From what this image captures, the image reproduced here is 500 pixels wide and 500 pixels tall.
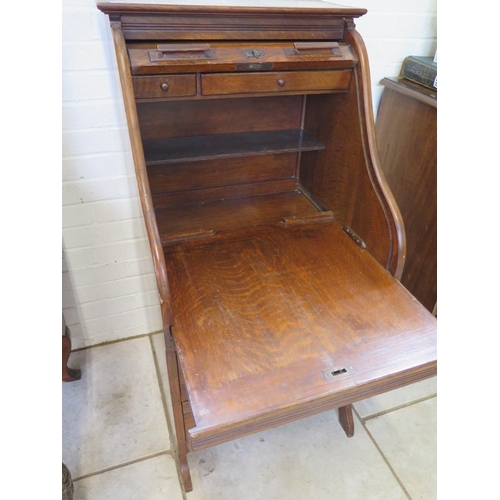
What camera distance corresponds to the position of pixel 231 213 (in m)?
1.39

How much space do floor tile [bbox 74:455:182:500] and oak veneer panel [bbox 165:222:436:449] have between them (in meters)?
0.76

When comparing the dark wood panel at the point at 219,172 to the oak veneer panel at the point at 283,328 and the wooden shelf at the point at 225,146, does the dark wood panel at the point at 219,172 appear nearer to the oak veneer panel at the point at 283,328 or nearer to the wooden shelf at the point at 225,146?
the wooden shelf at the point at 225,146

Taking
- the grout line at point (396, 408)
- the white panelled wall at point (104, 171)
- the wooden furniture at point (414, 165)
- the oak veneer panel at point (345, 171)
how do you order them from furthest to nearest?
the grout line at point (396, 408) → the wooden furniture at point (414, 165) → the white panelled wall at point (104, 171) → the oak veneer panel at point (345, 171)


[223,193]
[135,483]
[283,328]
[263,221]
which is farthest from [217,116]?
[135,483]

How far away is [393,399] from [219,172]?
1143 mm

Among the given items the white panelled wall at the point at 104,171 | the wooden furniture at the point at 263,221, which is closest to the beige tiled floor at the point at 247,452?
the wooden furniture at the point at 263,221

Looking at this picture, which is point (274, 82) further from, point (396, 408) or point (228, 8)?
point (396, 408)

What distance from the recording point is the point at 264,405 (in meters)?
0.76

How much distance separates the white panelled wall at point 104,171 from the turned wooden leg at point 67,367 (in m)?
0.16

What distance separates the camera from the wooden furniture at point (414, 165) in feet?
4.87

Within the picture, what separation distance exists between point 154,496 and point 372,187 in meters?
1.19

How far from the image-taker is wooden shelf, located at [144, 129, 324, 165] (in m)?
1.21

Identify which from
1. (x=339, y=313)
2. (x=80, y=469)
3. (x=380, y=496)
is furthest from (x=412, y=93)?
(x=80, y=469)
